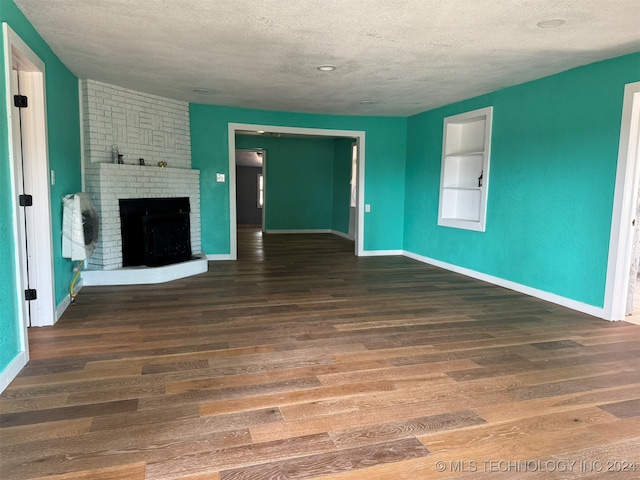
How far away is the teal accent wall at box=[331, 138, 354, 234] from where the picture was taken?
9.94 m

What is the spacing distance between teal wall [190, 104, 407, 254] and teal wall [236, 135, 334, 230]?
3.49 m

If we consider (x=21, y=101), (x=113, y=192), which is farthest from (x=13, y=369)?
(x=113, y=192)

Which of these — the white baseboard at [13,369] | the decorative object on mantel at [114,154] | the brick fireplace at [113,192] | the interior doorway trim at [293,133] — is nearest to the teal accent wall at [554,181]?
the interior doorway trim at [293,133]

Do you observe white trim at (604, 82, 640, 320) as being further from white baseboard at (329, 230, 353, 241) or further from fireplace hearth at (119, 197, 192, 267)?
white baseboard at (329, 230, 353, 241)

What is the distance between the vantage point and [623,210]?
12.5 feet

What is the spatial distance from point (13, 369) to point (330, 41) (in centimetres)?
329

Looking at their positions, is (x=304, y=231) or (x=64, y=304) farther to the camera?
(x=304, y=231)

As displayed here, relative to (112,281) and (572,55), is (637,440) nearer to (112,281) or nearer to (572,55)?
(572,55)

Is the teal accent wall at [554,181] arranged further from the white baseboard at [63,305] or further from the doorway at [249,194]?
the doorway at [249,194]

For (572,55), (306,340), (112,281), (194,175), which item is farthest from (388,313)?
(194,175)

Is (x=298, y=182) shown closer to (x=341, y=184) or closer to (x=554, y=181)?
(x=341, y=184)

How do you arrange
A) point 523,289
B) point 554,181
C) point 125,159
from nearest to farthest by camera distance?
point 554,181 → point 523,289 → point 125,159

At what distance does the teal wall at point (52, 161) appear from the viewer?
2.57 meters

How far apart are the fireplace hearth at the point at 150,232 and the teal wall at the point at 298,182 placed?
4.85 m
